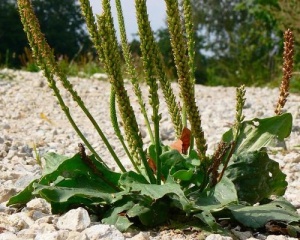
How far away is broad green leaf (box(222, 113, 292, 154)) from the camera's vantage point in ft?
9.29

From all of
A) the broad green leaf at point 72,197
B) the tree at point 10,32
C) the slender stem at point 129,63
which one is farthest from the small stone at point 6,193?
the tree at point 10,32

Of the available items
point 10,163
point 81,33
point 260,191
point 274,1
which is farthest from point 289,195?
point 81,33

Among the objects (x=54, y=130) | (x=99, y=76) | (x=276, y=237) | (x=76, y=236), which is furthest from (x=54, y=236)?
(x=99, y=76)

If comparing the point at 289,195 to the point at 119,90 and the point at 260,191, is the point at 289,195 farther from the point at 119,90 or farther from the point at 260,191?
the point at 119,90

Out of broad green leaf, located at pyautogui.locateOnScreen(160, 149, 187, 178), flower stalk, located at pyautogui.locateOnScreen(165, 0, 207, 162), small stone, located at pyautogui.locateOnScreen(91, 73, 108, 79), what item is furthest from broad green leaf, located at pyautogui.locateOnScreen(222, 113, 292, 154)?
small stone, located at pyautogui.locateOnScreen(91, 73, 108, 79)

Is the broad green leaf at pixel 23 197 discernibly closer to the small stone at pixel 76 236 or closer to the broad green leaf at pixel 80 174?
the broad green leaf at pixel 80 174

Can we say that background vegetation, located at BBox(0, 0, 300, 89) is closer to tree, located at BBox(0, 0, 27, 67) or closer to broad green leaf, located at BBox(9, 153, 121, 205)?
tree, located at BBox(0, 0, 27, 67)

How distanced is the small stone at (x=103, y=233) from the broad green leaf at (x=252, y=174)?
587mm

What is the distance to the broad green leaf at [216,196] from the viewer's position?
95.3 inches

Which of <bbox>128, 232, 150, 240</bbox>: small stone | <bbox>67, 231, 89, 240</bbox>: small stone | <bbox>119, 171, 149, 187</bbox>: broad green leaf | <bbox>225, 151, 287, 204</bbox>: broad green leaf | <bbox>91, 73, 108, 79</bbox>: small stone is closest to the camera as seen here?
<bbox>67, 231, 89, 240</bbox>: small stone

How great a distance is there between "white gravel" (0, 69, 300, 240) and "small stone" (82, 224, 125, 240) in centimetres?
5

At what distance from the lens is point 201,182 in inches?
104

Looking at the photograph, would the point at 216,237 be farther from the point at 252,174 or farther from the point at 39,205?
the point at 39,205

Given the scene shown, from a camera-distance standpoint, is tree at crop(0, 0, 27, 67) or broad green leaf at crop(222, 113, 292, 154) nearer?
broad green leaf at crop(222, 113, 292, 154)
